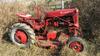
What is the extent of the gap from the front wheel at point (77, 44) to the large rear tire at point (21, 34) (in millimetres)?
1153

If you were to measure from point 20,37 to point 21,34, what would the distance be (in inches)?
3.9

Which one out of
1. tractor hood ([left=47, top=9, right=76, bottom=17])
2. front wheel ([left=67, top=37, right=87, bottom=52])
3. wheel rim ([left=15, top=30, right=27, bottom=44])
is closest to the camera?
front wheel ([left=67, top=37, right=87, bottom=52])

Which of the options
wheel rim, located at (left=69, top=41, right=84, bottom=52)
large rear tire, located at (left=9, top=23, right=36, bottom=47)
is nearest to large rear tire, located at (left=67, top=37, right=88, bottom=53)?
wheel rim, located at (left=69, top=41, right=84, bottom=52)

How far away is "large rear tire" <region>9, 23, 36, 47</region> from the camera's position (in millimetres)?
8102

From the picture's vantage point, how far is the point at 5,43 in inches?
336

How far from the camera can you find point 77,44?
7719 millimetres

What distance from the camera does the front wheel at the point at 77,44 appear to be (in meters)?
7.67

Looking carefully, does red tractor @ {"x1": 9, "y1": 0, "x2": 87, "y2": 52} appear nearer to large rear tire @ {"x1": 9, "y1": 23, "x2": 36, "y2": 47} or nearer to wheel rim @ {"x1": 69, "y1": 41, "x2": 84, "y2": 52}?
large rear tire @ {"x1": 9, "y1": 23, "x2": 36, "y2": 47}

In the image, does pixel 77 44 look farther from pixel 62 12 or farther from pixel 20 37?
pixel 20 37

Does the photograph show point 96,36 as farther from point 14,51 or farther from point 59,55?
point 14,51

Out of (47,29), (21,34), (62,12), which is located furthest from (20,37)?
(62,12)

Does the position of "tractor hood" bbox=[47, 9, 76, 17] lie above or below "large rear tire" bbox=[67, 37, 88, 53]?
above

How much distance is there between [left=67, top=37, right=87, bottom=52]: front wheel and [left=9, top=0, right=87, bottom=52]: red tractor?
0.72ft

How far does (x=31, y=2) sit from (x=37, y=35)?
3435 millimetres
